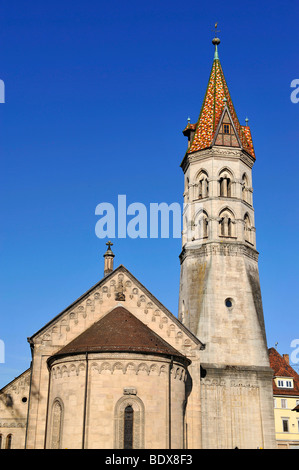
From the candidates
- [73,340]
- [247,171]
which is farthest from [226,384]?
[247,171]

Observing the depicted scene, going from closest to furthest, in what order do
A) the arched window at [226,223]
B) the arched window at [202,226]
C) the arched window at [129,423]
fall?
the arched window at [129,423] < the arched window at [226,223] < the arched window at [202,226]

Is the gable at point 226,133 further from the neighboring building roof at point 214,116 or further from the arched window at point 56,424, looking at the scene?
the arched window at point 56,424

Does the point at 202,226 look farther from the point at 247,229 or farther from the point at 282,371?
the point at 282,371

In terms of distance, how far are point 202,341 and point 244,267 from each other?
639 cm

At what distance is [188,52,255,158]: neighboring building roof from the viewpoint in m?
45.9

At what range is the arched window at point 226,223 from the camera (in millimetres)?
42953

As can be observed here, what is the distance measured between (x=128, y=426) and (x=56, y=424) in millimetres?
4362

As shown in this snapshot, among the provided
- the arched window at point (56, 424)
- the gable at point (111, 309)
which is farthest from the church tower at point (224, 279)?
the arched window at point (56, 424)

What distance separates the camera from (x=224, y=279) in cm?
4141

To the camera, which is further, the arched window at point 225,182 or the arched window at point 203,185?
the arched window at point 203,185

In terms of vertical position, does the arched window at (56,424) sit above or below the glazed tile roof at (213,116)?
below

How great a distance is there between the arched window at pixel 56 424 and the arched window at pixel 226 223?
17.9 metres

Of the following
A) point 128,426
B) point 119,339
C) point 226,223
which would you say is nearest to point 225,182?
point 226,223
